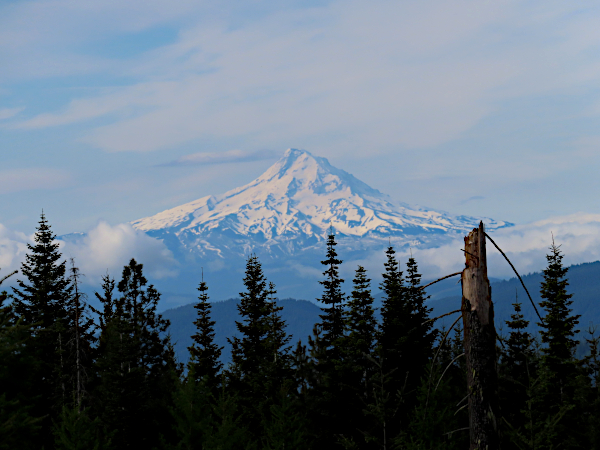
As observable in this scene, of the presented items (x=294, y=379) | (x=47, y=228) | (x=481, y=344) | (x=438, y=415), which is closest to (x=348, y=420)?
(x=294, y=379)

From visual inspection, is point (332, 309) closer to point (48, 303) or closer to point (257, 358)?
point (257, 358)

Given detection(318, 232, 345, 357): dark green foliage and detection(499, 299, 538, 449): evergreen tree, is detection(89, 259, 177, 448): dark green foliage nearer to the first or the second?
detection(318, 232, 345, 357): dark green foliage

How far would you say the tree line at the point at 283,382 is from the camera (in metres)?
33.5

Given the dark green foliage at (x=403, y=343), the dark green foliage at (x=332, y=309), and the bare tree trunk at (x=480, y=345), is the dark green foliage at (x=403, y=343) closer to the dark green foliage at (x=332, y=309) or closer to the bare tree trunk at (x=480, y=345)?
the dark green foliage at (x=332, y=309)

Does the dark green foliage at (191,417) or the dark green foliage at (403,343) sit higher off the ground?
the dark green foliage at (403,343)

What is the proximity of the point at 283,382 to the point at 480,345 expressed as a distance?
3157 centimetres

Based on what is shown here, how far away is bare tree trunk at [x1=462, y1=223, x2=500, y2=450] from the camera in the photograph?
33.3 ft

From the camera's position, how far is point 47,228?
48.1 metres

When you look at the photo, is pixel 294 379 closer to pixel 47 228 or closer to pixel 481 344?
pixel 47 228

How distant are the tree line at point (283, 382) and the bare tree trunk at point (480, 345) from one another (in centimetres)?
1912

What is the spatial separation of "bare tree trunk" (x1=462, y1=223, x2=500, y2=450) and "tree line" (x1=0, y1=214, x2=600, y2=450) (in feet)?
62.7

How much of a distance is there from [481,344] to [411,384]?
3511 centimetres

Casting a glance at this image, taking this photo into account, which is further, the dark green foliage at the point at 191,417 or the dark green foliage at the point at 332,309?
the dark green foliage at the point at 332,309

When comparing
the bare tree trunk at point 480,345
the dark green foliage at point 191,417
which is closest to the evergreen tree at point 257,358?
the dark green foliage at point 191,417
